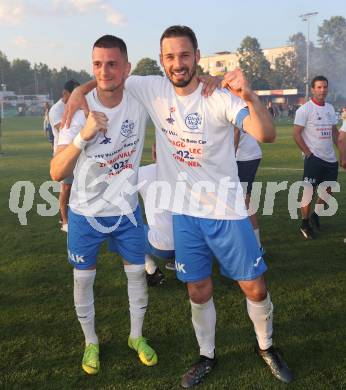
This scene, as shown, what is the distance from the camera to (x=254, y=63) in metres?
109

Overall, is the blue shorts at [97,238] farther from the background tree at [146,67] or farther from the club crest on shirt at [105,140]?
the background tree at [146,67]

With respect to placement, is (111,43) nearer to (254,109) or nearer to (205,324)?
(254,109)

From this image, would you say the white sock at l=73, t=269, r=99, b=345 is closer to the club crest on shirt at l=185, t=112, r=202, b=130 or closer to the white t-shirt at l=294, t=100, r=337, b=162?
the club crest on shirt at l=185, t=112, r=202, b=130

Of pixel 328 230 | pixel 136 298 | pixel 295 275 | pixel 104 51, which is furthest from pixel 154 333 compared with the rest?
Answer: pixel 328 230

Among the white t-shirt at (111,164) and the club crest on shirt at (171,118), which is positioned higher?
the club crest on shirt at (171,118)

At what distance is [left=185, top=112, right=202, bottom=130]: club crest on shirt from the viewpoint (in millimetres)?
3119

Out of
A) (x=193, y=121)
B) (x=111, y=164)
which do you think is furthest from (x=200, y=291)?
(x=193, y=121)

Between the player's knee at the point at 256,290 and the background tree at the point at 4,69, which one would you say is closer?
the player's knee at the point at 256,290

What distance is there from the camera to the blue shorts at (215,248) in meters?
3.21

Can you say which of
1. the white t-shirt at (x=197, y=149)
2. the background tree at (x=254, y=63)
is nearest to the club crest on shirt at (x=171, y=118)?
the white t-shirt at (x=197, y=149)

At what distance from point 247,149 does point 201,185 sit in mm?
2935

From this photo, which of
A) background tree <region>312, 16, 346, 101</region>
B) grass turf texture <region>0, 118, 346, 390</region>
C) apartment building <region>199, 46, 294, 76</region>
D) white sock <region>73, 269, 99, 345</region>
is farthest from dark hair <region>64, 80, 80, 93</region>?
apartment building <region>199, 46, 294, 76</region>

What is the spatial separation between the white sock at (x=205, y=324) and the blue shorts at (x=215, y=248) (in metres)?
0.27

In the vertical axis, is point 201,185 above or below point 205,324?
above
